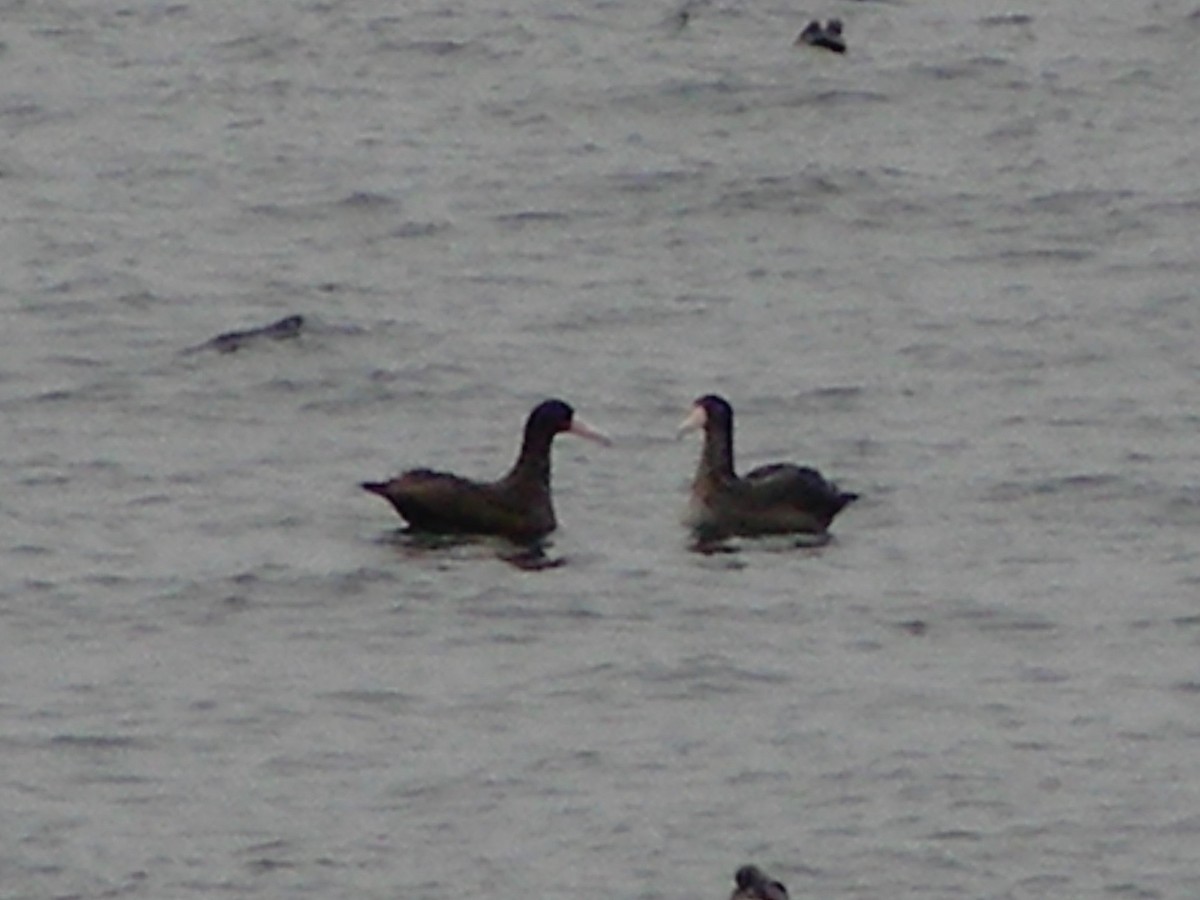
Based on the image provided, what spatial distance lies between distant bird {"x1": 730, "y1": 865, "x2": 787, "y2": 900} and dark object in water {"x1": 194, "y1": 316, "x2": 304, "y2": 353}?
10813 mm

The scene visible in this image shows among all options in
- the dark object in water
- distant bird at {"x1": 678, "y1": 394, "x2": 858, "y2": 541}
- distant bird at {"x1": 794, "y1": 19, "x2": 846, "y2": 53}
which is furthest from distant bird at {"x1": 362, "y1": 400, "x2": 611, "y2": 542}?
distant bird at {"x1": 794, "y1": 19, "x2": 846, "y2": 53}

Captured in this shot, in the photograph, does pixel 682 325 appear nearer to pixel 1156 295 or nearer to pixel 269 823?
pixel 1156 295

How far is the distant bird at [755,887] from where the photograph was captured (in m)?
16.0

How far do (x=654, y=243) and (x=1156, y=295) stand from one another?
3.26 meters

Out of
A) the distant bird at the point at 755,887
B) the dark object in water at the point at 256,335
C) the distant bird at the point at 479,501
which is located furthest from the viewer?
the dark object in water at the point at 256,335

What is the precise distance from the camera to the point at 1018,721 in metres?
18.9

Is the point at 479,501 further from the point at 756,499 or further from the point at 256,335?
the point at 256,335

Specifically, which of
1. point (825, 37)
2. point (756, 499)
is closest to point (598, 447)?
point (756, 499)

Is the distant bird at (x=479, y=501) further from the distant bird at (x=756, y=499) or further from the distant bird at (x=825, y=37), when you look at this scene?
the distant bird at (x=825, y=37)

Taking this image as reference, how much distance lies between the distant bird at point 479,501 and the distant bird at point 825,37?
461 inches

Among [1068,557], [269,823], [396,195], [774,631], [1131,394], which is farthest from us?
[396,195]

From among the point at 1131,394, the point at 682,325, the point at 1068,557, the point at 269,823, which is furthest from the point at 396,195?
the point at 269,823

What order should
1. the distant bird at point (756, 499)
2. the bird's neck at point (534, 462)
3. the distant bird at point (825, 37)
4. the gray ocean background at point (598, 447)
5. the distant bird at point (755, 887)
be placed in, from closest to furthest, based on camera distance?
the distant bird at point (755, 887), the gray ocean background at point (598, 447), the distant bird at point (756, 499), the bird's neck at point (534, 462), the distant bird at point (825, 37)

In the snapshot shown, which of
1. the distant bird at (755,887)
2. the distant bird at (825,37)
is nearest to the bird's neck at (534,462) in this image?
the distant bird at (755,887)
